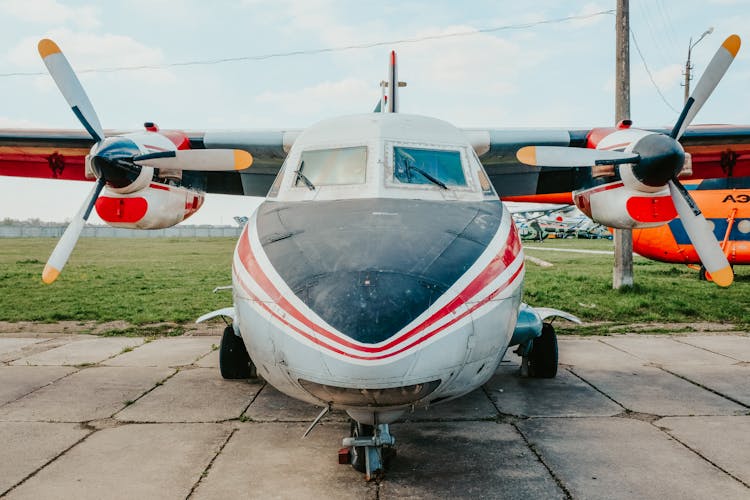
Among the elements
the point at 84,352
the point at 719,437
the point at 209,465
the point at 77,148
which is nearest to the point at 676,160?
the point at 719,437

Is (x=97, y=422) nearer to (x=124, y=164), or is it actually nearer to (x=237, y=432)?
(x=237, y=432)

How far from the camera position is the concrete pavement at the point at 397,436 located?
398 centimetres

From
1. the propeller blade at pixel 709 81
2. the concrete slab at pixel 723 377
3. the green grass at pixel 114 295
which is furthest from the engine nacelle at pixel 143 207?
the concrete slab at pixel 723 377

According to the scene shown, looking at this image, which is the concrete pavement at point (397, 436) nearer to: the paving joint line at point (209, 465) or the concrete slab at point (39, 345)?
the paving joint line at point (209, 465)

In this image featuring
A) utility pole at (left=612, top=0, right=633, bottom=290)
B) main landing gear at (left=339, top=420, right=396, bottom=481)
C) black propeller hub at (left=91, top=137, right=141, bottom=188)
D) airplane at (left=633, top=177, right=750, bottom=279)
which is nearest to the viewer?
main landing gear at (left=339, top=420, right=396, bottom=481)

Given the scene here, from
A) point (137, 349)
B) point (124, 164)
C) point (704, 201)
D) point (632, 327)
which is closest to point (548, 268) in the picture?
point (704, 201)

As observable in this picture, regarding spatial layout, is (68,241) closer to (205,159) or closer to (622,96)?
(205,159)

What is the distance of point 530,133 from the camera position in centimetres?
779

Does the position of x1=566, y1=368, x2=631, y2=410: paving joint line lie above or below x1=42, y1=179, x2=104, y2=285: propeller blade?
below

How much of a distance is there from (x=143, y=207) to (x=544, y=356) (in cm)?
523

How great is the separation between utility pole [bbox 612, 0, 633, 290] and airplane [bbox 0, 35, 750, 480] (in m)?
6.28

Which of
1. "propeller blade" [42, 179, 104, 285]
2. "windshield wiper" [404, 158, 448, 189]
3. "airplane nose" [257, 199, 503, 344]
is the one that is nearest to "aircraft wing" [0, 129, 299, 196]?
"propeller blade" [42, 179, 104, 285]

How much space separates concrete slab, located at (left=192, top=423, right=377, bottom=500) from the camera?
388cm

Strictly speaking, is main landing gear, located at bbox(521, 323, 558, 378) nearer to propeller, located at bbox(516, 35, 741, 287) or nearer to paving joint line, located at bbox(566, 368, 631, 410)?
paving joint line, located at bbox(566, 368, 631, 410)
